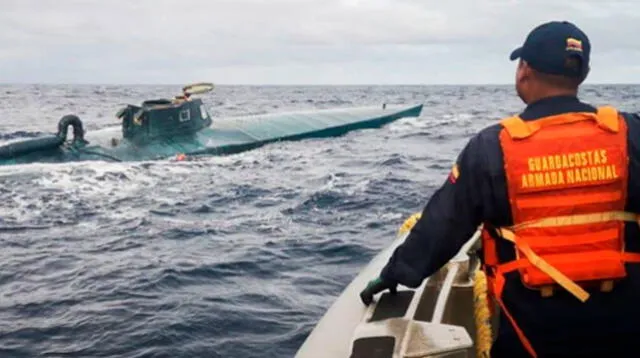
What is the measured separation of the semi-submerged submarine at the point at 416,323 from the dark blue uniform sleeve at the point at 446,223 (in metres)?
0.68

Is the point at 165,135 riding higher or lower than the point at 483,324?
lower

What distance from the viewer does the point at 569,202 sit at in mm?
2998

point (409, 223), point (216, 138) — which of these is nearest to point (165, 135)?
point (216, 138)

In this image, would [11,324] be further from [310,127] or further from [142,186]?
[310,127]

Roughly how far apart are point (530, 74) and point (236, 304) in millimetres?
6142

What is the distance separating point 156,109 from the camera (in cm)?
2284

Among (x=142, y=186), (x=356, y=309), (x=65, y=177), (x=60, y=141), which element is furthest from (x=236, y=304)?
(x=60, y=141)

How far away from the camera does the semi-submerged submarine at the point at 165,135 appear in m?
20.3

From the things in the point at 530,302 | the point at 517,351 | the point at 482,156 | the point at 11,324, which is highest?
the point at 482,156

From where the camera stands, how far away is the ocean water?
25.2 ft

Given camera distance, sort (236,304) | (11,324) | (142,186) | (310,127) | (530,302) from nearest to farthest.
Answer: (530,302) → (11,324) → (236,304) → (142,186) → (310,127)

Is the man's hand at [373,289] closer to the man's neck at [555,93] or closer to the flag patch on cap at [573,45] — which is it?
the man's neck at [555,93]

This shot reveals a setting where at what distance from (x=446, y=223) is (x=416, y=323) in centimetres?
121

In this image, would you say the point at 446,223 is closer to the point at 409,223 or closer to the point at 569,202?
the point at 569,202
